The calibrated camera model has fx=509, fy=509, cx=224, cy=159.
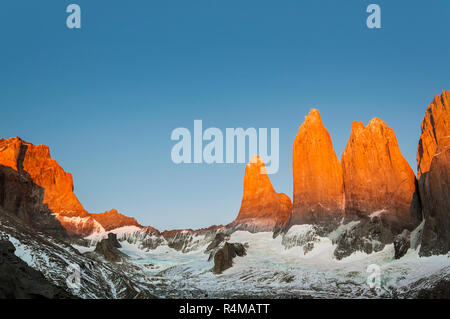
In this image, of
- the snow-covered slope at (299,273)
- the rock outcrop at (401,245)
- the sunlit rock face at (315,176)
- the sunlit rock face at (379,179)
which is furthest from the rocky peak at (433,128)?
the sunlit rock face at (315,176)

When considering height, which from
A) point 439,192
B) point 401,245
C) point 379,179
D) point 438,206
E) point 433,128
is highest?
point 433,128

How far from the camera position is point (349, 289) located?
10725 cm

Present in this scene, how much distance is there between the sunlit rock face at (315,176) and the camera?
151125mm

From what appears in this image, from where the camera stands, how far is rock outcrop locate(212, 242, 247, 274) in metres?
152

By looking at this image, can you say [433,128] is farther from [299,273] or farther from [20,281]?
[20,281]

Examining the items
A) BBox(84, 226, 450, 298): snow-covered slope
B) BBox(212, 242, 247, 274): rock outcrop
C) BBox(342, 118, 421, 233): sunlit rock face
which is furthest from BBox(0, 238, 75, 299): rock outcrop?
BBox(212, 242, 247, 274): rock outcrop

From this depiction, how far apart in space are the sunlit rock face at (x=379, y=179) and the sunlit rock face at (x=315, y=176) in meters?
8.24

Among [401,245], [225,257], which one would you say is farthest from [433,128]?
[225,257]

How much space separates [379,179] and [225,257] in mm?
51432

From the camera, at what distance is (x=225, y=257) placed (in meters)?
154

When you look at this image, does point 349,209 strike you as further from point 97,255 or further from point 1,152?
point 1,152
